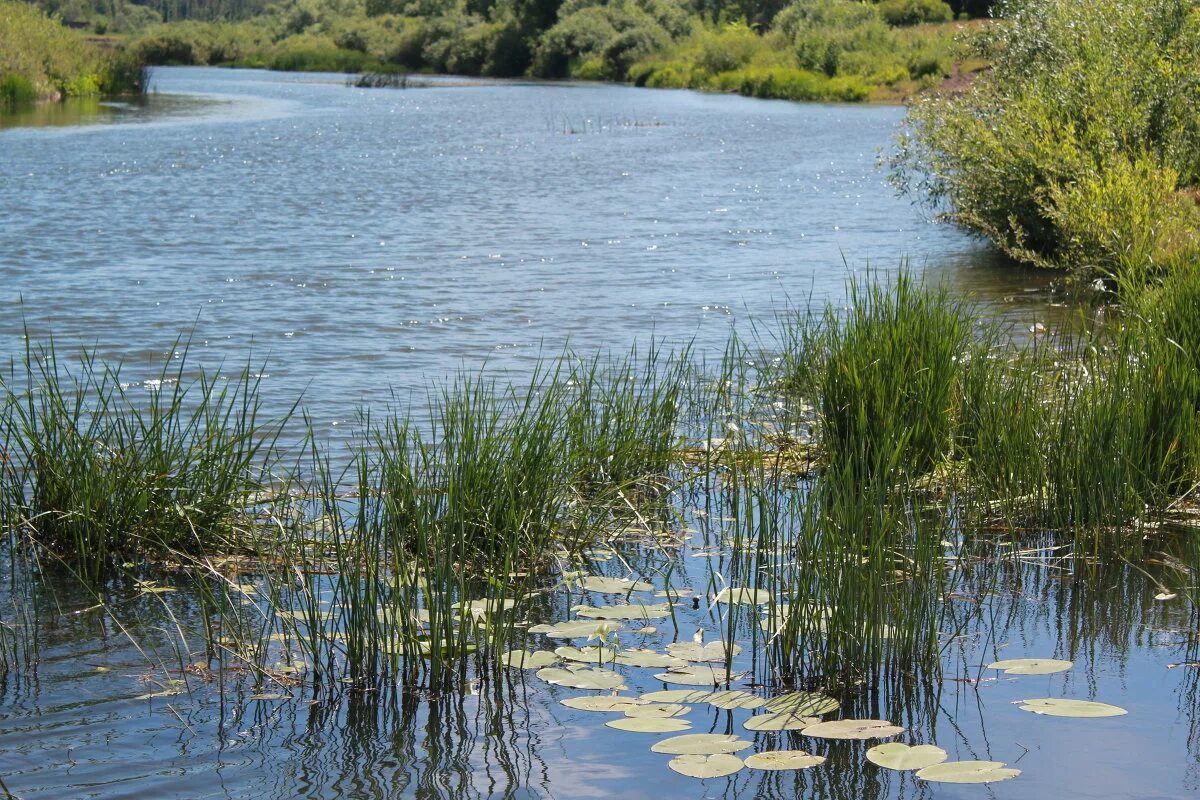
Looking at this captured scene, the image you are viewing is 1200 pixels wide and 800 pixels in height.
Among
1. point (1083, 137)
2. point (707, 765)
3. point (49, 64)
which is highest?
point (49, 64)

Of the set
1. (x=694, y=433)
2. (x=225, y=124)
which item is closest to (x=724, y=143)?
(x=225, y=124)

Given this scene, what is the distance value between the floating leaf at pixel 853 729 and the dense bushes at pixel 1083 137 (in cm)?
643

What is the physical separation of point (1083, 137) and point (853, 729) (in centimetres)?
899

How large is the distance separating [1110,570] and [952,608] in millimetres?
809

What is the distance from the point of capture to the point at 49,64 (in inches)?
1470

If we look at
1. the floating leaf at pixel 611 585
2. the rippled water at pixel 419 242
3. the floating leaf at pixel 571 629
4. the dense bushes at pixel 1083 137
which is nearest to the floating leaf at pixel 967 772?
the floating leaf at pixel 571 629

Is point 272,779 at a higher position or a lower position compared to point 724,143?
lower

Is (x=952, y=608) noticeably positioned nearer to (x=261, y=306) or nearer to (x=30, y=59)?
(x=261, y=306)

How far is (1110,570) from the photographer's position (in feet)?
15.2

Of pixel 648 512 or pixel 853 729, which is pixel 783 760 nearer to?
pixel 853 729

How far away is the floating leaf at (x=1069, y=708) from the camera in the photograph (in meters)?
3.56

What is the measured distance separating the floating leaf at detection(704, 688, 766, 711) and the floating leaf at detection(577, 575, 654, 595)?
2.87 ft

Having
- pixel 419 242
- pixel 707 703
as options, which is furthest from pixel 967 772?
pixel 419 242

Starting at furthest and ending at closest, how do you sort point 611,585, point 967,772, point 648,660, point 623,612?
1. point 611,585
2. point 623,612
3. point 648,660
4. point 967,772
